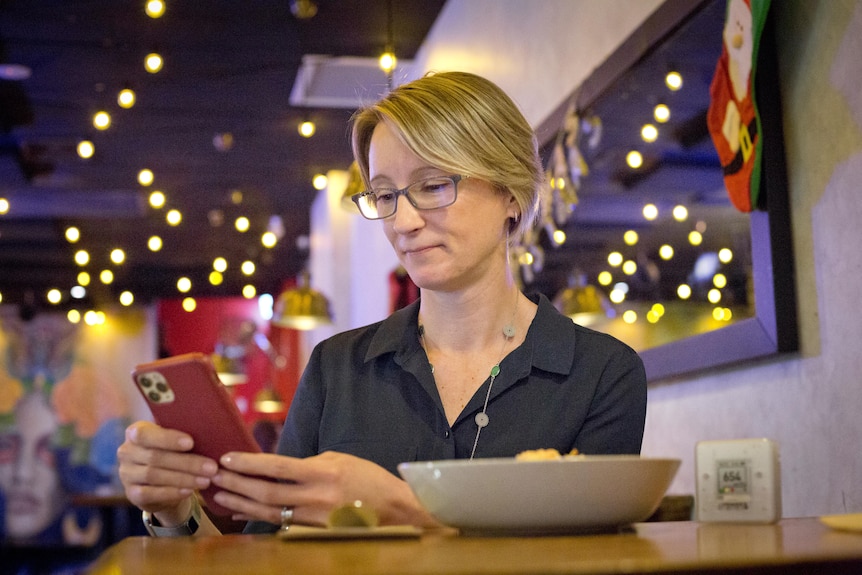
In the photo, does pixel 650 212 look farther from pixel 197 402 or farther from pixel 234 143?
pixel 234 143

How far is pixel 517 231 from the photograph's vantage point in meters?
1.77

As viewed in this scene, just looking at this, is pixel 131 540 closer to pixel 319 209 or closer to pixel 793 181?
pixel 793 181

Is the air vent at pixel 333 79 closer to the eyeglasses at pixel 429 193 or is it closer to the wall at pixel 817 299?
the wall at pixel 817 299

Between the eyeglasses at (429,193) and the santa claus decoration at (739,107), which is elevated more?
the santa claus decoration at (739,107)

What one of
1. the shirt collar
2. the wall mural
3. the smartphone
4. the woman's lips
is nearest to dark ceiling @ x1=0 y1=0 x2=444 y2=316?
the wall mural

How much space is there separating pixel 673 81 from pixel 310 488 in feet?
5.82

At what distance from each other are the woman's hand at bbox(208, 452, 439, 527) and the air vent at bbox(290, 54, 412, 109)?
15.5 feet

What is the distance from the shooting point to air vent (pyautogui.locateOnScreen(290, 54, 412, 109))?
5.86m

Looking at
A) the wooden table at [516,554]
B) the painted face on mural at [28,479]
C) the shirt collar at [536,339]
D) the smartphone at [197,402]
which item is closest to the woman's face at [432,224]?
the shirt collar at [536,339]

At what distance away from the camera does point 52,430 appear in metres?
11.6

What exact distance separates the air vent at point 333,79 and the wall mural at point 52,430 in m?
6.54

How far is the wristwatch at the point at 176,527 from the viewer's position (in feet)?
4.49

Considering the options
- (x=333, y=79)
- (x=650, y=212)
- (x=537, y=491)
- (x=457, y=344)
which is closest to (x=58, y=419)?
(x=333, y=79)

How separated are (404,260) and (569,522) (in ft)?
2.36
